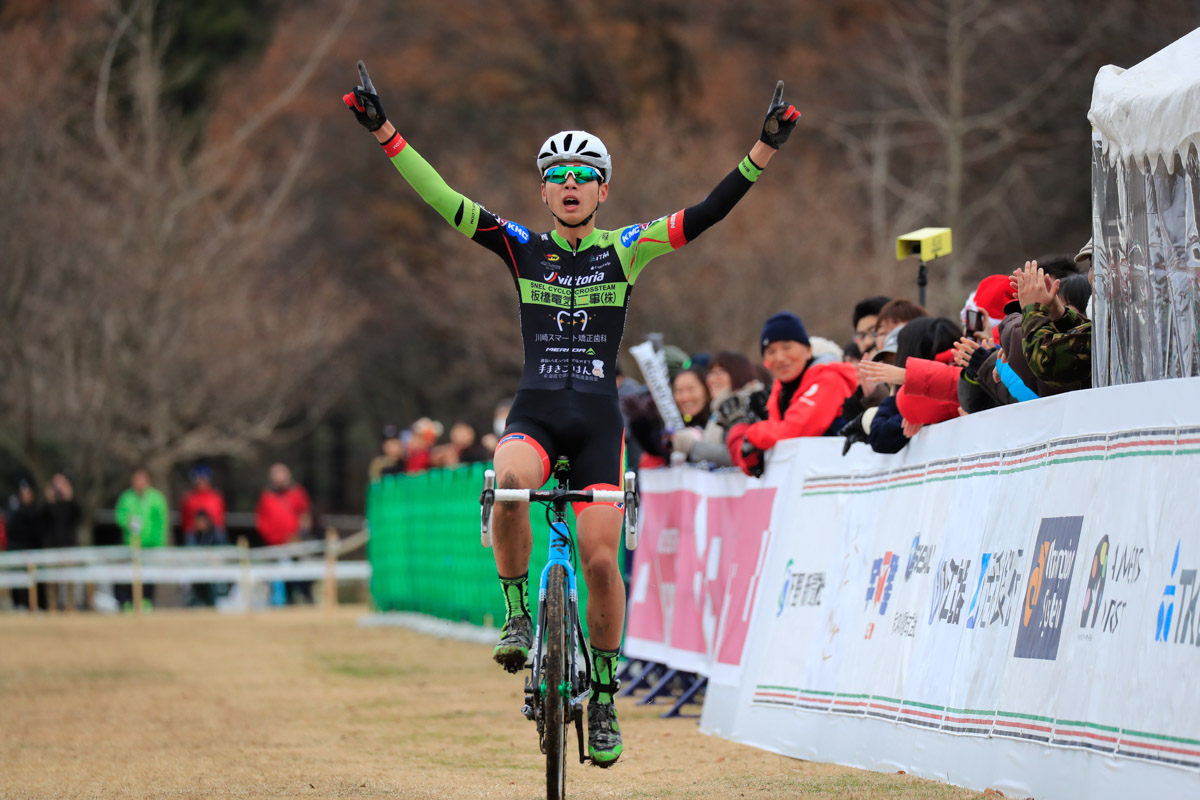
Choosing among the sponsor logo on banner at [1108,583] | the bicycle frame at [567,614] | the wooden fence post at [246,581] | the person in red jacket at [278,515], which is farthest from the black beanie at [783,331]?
the person in red jacket at [278,515]

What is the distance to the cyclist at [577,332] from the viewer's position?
7.69 metres

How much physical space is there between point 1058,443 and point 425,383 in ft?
132

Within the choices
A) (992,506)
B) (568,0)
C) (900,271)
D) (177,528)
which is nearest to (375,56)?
(568,0)

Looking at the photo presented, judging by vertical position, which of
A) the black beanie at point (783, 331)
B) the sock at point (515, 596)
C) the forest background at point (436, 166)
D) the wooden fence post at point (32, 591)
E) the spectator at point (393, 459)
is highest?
the forest background at point (436, 166)

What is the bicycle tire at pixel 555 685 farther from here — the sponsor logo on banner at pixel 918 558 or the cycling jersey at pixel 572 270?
the sponsor logo on banner at pixel 918 558

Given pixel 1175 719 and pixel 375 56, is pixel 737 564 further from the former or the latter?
pixel 375 56

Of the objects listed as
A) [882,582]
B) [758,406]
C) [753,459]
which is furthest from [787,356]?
[882,582]

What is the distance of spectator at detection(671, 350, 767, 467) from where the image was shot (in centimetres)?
1249

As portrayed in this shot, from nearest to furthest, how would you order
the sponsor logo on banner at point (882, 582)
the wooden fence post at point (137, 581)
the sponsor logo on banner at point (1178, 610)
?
the sponsor logo on banner at point (1178, 610), the sponsor logo on banner at point (882, 582), the wooden fence post at point (137, 581)

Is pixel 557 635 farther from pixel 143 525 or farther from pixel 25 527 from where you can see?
pixel 25 527

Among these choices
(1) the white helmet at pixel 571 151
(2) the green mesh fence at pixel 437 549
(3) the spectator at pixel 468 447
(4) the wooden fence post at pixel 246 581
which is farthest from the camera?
(4) the wooden fence post at pixel 246 581

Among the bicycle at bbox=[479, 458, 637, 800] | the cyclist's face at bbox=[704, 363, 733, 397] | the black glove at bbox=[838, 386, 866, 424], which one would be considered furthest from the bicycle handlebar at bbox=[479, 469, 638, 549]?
the cyclist's face at bbox=[704, 363, 733, 397]

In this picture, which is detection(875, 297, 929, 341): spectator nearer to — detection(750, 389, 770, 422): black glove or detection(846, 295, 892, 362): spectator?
detection(846, 295, 892, 362): spectator

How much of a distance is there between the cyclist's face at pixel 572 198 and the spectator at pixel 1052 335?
1.92m
